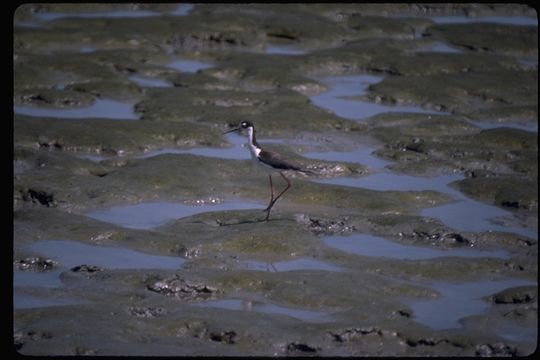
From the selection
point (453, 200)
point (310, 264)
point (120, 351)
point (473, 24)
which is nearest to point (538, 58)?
point (473, 24)

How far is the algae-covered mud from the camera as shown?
35.6ft

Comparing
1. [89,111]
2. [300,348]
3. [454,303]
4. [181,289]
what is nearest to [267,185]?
[181,289]

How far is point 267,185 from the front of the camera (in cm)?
1583

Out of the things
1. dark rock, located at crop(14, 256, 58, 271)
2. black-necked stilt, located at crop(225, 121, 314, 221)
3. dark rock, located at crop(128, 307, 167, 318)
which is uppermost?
black-necked stilt, located at crop(225, 121, 314, 221)

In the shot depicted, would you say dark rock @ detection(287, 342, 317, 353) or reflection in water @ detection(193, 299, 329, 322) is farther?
reflection in water @ detection(193, 299, 329, 322)

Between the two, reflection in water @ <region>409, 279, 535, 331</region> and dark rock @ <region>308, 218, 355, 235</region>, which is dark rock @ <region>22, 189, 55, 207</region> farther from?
reflection in water @ <region>409, 279, 535, 331</region>

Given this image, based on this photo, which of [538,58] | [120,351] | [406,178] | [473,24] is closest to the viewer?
[120,351]

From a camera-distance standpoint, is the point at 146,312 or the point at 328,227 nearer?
the point at 146,312

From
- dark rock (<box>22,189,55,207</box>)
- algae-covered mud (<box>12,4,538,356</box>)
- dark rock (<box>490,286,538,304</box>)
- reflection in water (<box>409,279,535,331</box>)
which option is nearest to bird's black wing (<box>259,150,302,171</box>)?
algae-covered mud (<box>12,4,538,356</box>)

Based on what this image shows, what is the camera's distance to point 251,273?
39.6 ft

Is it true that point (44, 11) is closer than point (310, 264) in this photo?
No

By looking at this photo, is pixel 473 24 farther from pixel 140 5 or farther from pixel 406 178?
pixel 406 178

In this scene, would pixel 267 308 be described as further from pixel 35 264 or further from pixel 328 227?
pixel 328 227

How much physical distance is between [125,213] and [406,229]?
3354mm
